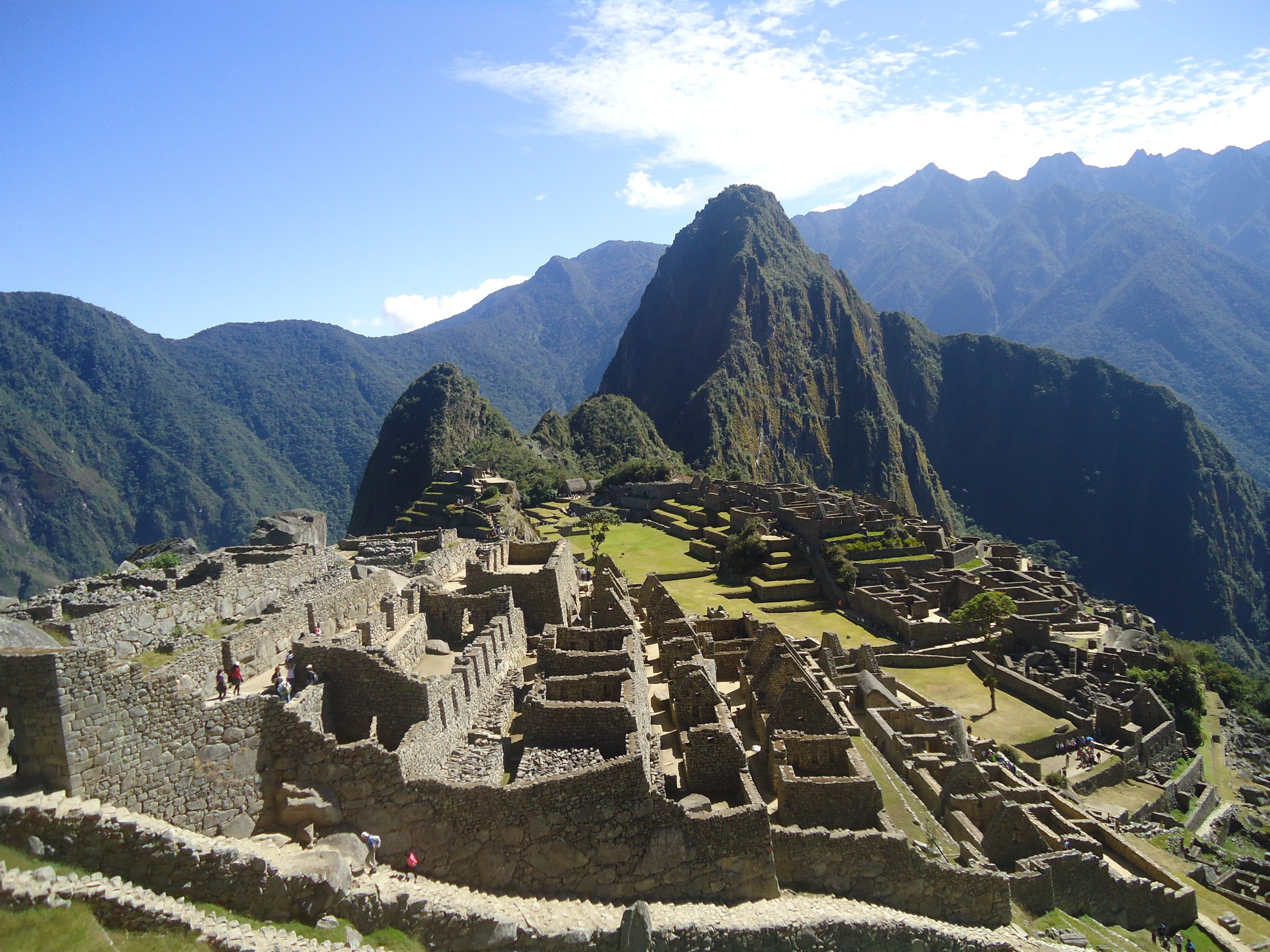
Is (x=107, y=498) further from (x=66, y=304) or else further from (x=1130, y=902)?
(x=1130, y=902)

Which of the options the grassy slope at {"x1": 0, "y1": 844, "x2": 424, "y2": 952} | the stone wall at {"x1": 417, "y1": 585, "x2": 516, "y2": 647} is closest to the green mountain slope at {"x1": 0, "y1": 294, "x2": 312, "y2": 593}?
the stone wall at {"x1": 417, "y1": 585, "x2": 516, "y2": 647}

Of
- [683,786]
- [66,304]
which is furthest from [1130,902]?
[66,304]

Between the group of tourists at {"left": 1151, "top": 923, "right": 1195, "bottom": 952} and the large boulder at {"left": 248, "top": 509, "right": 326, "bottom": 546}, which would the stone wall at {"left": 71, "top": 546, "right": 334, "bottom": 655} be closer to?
the large boulder at {"left": 248, "top": 509, "right": 326, "bottom": 546}

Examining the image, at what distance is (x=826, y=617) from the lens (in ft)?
134

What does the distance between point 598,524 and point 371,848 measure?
50.9m

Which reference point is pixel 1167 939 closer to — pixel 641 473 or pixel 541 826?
pixel 541 826

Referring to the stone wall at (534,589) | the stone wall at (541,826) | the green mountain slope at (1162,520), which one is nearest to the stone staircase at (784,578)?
the stone wall at (534,589)

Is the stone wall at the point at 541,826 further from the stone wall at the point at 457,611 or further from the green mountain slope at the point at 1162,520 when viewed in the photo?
the green mountain slope at the point at 1162,520

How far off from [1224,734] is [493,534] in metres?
35.7

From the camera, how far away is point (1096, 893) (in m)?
15.6

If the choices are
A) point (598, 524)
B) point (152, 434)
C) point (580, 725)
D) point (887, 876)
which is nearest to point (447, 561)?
point (580, 725)

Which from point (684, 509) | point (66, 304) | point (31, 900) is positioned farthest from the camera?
point (66, 304)

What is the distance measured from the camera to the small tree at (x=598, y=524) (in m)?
50.4

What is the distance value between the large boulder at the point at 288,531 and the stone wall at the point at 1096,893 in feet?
87.4
